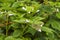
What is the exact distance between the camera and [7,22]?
231 centimetres

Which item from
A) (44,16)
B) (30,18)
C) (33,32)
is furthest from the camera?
(44,16)

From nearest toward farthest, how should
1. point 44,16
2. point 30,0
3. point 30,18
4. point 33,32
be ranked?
point 33,32 → point 30,18 → point 44,16 → point 30,0

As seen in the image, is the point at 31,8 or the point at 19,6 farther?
the point at 19,6

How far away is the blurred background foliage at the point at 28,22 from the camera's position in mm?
2215

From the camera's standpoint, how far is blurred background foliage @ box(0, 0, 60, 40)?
7.27 ft

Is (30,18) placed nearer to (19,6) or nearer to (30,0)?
(19,6)

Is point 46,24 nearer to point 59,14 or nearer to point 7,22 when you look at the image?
point 59,14

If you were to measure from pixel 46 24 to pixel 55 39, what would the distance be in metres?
0.21

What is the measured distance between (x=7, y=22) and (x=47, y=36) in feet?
1.60

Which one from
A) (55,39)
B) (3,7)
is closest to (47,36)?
(55,39)

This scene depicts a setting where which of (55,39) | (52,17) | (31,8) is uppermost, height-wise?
(31,8)

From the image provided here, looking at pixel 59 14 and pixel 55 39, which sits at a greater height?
pixel 59 14

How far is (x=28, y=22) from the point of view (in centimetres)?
217

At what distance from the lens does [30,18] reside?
2.35 m
